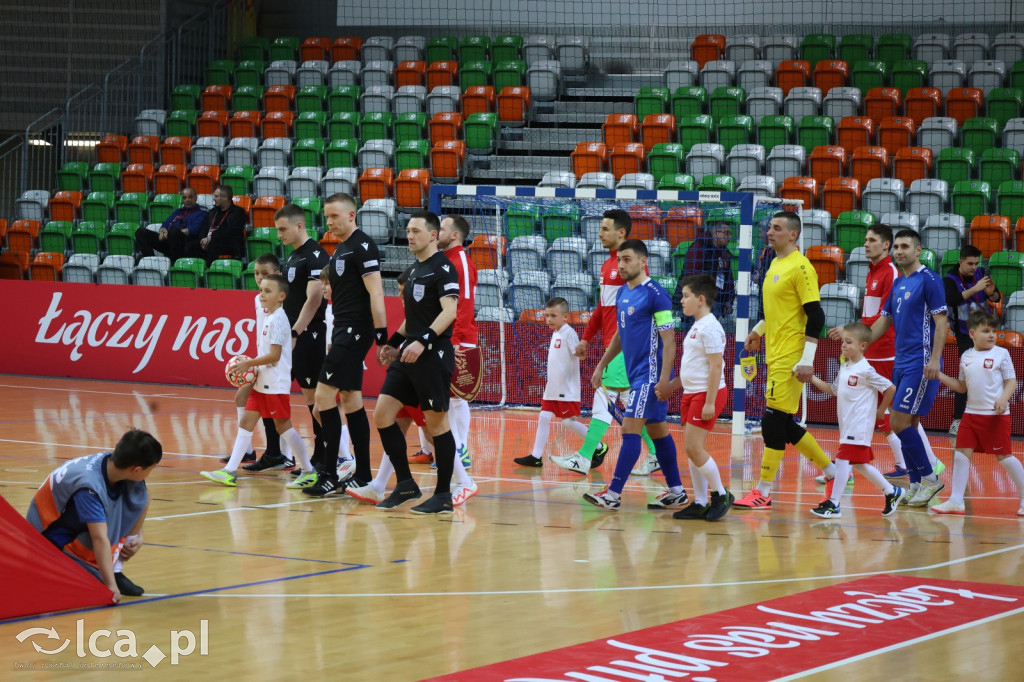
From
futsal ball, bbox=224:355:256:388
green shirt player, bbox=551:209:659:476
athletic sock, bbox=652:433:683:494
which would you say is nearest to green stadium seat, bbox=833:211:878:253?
green shirt player, bbox=551:209:659:476

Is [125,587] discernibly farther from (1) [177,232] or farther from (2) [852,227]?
(1) [177,232]

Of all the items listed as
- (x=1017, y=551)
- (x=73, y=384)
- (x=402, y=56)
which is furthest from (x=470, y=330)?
(x=402, y=56)

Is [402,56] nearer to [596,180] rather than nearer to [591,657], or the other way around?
[596,180]

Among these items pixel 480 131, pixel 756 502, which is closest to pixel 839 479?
pixel 756 502

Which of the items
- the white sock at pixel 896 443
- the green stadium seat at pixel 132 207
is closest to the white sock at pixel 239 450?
the white sock at pixel 896 443

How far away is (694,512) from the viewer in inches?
332

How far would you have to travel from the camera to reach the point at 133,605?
560cm

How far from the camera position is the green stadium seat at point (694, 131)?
18.2 meters

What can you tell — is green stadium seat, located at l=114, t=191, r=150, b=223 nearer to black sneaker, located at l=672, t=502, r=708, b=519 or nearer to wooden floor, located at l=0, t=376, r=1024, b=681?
wooden floor, located at l=0, t=376, r=1024, b=681

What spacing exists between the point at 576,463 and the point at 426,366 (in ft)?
9.33

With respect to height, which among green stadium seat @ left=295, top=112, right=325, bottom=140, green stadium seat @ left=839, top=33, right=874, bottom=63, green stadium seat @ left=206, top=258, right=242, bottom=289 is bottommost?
green stadium seat @ left=206, top=258, right=242, bottom=289

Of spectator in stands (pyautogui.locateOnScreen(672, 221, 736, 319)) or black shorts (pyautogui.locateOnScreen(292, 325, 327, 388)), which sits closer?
black shorts (pyautogui.locateOnScreen(292, 325, 327, 388))

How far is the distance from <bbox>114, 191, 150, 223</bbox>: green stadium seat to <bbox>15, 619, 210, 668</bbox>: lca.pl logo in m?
15.7

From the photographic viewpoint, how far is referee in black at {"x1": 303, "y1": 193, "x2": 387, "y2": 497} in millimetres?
8664
